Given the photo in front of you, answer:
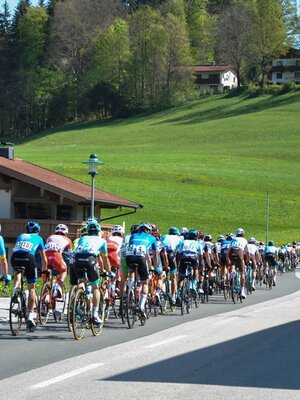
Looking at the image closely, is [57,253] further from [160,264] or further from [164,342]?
[164,342]

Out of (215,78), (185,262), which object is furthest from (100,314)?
(215,78)

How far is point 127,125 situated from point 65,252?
116 m

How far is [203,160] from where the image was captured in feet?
310

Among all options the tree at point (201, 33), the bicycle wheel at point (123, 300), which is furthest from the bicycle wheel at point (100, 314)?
the tree at point (201, 33)

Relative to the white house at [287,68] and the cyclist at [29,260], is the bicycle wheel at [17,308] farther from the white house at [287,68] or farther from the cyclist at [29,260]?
the white house at [287,68]

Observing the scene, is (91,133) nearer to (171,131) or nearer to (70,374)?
(171,131)

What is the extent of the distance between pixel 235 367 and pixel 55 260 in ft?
20.2

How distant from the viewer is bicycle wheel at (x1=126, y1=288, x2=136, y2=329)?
16.9 metres

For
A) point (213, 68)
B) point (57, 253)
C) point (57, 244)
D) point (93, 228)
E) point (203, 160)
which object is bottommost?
point (203, 160)

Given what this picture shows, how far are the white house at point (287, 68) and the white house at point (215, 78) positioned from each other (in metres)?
6.39

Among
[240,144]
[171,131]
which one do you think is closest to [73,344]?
[240,144]

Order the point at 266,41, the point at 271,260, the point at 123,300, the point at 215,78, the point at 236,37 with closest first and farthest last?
the point at 123,300
the point at 271,260
the point at 266,41
the point at 236,37
the point at 215,78

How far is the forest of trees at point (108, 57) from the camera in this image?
471ft

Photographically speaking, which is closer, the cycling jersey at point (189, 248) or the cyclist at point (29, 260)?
the cyclist at point (29, 260)
